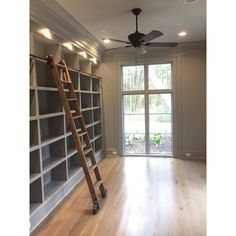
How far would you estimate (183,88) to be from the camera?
19.8ft

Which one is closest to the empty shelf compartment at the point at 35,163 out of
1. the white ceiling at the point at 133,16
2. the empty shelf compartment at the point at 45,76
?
the empty shelf compartment at the point at 45,76

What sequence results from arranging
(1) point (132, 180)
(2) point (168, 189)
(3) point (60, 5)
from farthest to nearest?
1. (1) point (132, 180)
2. (2) point (168, 189)
3. (3) point (60, 5)

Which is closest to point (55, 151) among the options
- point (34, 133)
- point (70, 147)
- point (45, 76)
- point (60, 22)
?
point (70, 147)

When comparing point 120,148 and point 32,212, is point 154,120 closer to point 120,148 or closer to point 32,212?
point 120,148

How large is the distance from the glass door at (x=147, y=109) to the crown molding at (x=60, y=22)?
1629 millimetres

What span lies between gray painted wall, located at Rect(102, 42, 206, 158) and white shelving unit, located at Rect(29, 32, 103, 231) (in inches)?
49.8

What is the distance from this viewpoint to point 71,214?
318 centimetres

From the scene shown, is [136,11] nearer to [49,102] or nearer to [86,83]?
[49,102]

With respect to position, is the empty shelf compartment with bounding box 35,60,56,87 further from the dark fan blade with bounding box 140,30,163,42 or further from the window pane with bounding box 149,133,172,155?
the window pane with bounding box 149,133,172,155

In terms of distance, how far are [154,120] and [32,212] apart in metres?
4.20

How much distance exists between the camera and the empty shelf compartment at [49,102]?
3764 mm

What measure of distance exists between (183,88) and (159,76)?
0.70m
